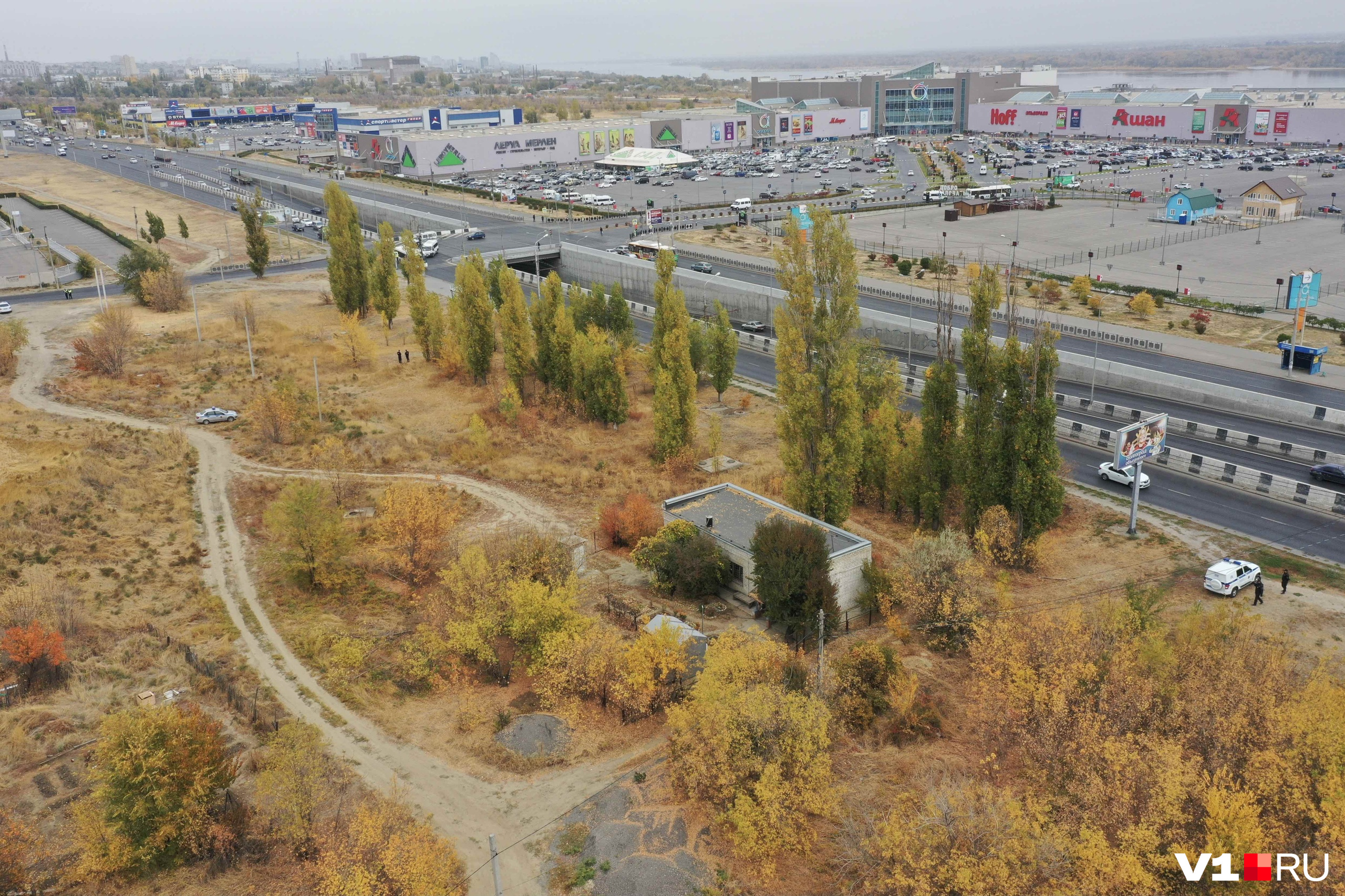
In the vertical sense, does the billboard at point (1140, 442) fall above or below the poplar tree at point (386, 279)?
below

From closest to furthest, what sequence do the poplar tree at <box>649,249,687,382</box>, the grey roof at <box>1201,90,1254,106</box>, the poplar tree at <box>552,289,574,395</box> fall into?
1. the poplar tree at <box>649,249,687,382</box>
2. the poplar tree at <box>552,289,574,395</box>
3. the grey roof at <box>1201,90,1254,106</box>

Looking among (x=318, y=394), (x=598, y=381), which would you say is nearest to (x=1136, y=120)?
(x=598, y=381)

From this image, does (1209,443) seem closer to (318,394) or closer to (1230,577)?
(1230,577)

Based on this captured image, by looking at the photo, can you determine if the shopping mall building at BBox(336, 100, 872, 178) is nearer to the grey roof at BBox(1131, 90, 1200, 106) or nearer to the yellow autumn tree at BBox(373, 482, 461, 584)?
the grey roof at BBox(1131, 90, 1200, 106)

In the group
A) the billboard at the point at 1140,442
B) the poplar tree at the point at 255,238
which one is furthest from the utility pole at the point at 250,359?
the billboard at the point at 1140,442

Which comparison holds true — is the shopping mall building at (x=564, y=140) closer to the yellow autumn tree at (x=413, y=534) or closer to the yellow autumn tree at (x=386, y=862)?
the yellow autumn tree at (x=413, y=534)

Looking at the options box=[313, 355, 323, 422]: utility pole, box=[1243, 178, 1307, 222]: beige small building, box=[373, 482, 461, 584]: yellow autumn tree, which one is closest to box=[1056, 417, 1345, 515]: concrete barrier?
box=[373, 482, 461, 584]: yellow autumn tree
